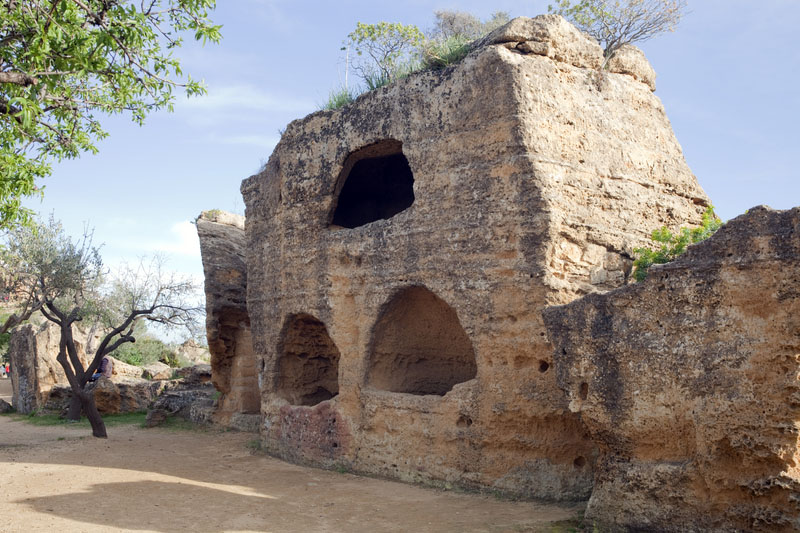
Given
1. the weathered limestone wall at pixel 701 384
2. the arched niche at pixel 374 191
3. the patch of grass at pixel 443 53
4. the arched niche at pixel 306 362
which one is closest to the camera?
the weathered limestone wall at pixel 701 384

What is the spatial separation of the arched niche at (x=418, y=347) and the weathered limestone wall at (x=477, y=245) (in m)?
0.03

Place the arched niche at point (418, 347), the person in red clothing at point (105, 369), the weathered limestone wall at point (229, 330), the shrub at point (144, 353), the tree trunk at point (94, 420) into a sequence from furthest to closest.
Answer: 1. the shrub at point (144, 353)
2. the person in red clothing at point (105, 369)
3. the weathered limestone wall at point (229, 330)
4. the tree trunk at point (94, 420)
5. the arched niche at point (418, 347)

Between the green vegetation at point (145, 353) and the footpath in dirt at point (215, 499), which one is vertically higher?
the green vegetation at point (145, 353)

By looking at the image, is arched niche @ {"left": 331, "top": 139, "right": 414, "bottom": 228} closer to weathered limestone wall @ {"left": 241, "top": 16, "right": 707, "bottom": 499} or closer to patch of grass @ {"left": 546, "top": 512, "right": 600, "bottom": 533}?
weathered limestone wall @ {"left": 241, "top": 16, "right": 707, "bottom": 499}

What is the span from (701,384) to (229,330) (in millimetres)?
10384

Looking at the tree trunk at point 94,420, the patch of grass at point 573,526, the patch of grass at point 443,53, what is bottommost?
the patch of grass at point 573,526

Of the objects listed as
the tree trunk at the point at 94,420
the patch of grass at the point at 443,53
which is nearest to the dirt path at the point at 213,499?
the tree trunk at the point at 94,420

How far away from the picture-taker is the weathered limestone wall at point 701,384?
5.31 m

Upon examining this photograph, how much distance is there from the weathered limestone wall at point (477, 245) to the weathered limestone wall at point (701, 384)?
1500mm

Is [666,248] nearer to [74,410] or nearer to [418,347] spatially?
[418,347]

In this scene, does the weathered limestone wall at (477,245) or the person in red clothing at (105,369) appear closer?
the weathered limestone wall at (477,245)

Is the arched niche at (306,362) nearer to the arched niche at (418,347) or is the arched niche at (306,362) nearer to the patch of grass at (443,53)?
the arched niche at (418,347)

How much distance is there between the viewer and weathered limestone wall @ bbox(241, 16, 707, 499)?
7977mm

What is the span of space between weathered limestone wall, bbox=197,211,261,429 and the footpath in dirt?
7.74 ft
